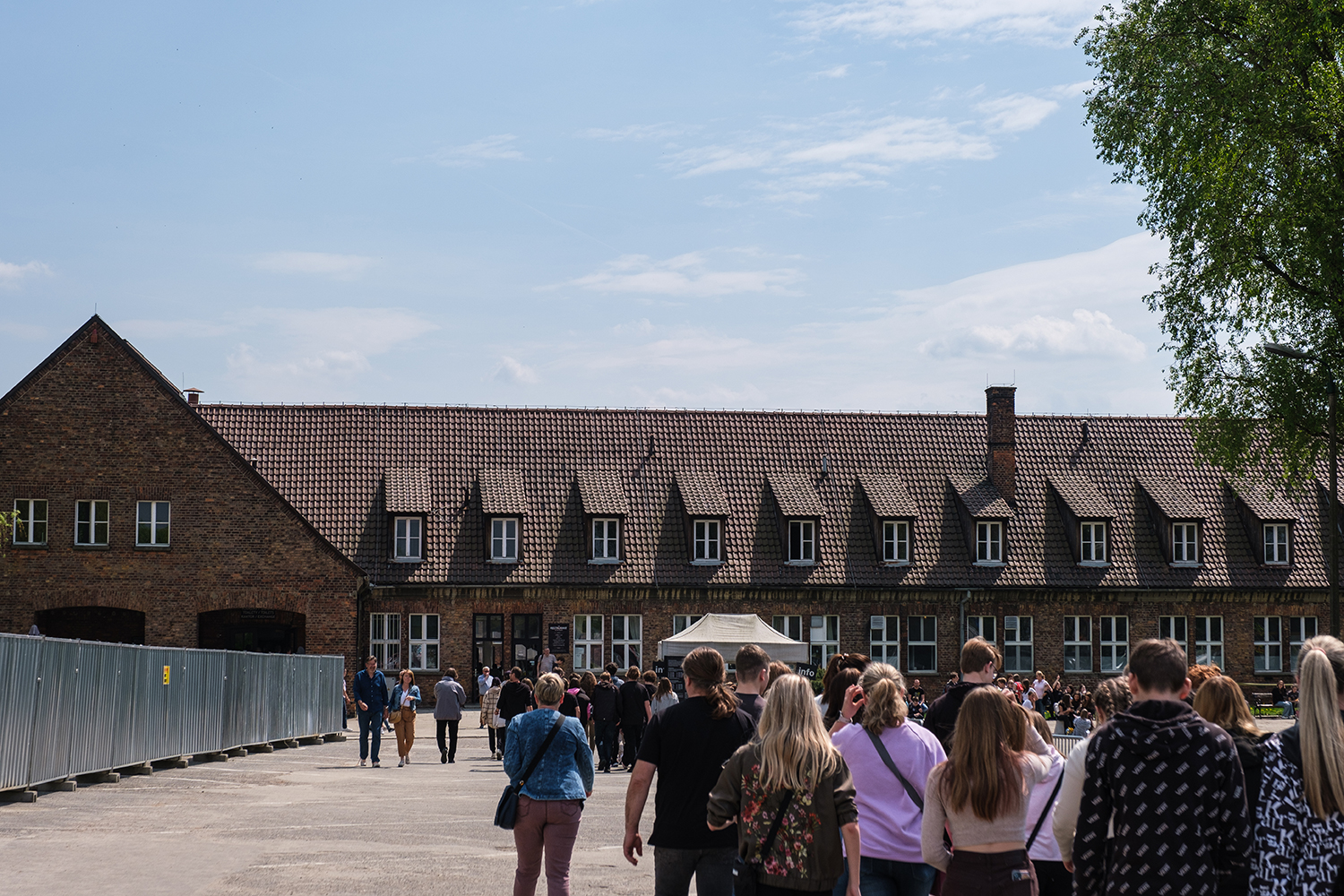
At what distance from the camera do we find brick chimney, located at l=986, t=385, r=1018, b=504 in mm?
48781

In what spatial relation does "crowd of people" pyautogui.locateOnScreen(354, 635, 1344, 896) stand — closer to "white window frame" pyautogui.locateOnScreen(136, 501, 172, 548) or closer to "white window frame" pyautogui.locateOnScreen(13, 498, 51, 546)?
"white window frame" pyautogui.locateOnScreen(136, 501, 172, 548)

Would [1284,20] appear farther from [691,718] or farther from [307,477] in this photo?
[307,477]

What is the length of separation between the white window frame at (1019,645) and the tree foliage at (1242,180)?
17680mm

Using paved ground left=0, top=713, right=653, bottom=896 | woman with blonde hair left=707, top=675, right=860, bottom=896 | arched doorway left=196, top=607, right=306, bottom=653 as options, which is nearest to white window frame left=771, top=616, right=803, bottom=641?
arched doorway left=196, top=607, right=306, bottom=653

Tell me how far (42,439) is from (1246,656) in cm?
3642

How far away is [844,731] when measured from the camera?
7941 mm

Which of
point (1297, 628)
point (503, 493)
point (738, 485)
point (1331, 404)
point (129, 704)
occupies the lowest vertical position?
point (129, 704)

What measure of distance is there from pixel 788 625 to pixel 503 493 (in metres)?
9.72

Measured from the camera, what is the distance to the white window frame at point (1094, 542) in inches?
1841

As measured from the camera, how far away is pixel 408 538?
146 feet

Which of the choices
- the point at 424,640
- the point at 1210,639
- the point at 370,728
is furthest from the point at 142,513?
the point at 1210,639

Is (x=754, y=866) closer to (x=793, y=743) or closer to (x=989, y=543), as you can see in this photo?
(x=793, y=743)

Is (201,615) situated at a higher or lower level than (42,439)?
lower

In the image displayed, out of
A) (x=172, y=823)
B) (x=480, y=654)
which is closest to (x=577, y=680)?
(x=172, y=823)
